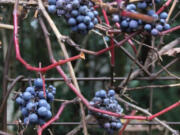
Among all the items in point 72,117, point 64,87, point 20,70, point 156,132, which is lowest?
point 156,132

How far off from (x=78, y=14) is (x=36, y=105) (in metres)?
0.21

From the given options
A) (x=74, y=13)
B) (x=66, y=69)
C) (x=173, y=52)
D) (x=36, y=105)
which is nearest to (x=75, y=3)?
(x=74, y=13)

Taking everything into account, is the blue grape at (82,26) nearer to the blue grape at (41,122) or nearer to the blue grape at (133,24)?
the blue grape at (133,24)

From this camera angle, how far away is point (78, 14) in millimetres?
642

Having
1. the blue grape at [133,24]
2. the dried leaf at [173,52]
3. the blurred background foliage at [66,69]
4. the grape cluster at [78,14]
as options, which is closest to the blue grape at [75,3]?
the grape cluster at [78,14]

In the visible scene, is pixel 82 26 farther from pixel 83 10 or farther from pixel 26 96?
pixel 26 96

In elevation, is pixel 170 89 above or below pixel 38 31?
below

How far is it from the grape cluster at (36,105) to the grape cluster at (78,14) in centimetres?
15

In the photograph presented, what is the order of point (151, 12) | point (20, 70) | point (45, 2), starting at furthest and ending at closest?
point (20, 70) → point (45, 2) → point (151, 12)

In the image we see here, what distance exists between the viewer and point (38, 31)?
230cm

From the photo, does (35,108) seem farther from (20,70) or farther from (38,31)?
(38,31)

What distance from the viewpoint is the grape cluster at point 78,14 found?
0.63 m

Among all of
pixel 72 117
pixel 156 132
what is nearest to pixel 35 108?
pixel 72 117

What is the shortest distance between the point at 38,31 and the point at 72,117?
0.73 metres
